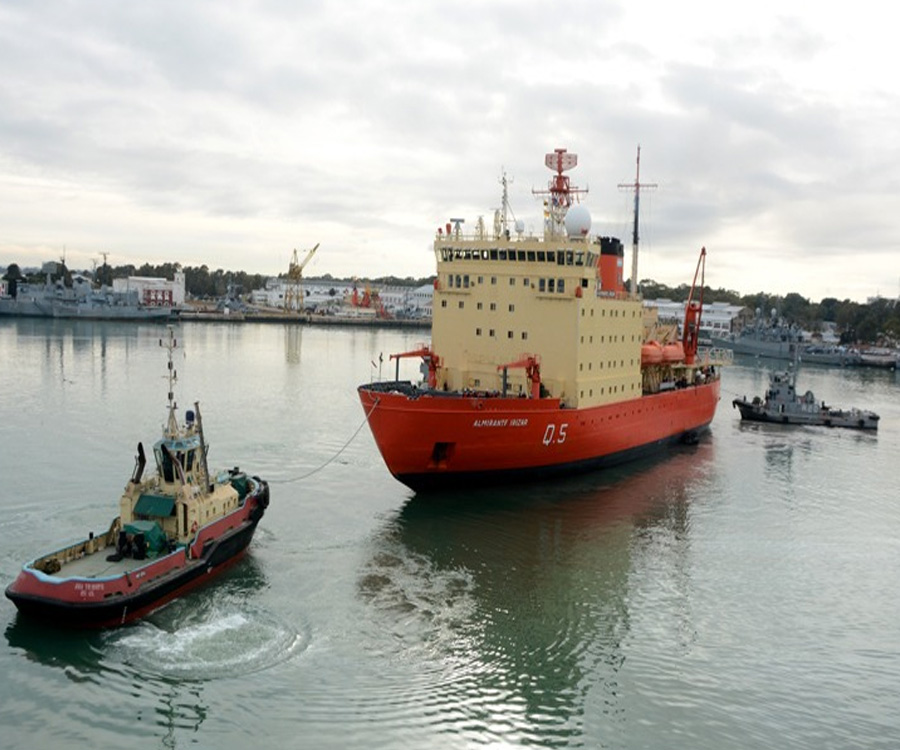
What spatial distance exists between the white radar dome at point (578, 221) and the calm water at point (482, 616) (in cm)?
871

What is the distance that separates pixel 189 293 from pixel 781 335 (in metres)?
130

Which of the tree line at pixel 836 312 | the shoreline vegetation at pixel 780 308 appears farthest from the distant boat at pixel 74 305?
the tree line at pixel 836 312

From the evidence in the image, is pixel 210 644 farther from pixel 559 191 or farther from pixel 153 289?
pixel 153 289

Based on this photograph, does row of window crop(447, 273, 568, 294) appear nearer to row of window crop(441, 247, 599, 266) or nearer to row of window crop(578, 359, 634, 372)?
row of window crop(441, 247, 599, 266)

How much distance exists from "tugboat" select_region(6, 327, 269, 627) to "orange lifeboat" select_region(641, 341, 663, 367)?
20.6 meters

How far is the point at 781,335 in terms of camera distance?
344ft

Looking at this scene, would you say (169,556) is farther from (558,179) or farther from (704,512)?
(558,179)

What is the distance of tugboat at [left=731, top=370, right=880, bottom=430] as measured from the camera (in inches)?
1749

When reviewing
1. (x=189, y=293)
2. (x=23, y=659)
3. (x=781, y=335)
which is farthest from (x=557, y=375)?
(x=189, y=293)

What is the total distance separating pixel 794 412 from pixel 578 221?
73.6 feet

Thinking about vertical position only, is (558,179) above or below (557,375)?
above

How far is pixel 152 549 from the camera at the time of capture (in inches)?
646

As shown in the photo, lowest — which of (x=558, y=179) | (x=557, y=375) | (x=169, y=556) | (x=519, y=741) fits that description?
(x=519, y=741)

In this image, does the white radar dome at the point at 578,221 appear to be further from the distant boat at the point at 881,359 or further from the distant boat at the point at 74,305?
the distant boat at the point at 74,305
